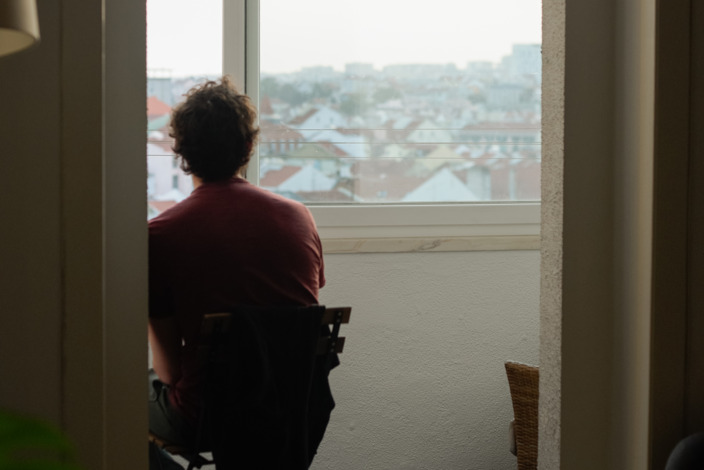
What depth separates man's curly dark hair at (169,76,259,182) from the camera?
7.27 feet

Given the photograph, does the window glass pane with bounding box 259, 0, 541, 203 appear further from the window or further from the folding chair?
the folding chair

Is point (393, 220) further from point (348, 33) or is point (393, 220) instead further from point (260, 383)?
point (260, 383)

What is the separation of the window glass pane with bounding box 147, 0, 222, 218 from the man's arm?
1087 millimetres

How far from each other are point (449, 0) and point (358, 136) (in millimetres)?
653

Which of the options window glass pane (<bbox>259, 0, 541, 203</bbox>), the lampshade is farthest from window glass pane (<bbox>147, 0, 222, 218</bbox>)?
the lampshade

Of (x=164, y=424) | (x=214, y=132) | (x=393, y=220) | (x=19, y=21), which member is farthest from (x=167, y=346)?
(x=393, y=220)

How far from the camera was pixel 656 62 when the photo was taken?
1739 mm

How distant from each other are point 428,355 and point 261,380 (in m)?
1.39

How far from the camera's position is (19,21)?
1092 mm

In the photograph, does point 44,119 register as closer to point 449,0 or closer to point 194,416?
point 194,416

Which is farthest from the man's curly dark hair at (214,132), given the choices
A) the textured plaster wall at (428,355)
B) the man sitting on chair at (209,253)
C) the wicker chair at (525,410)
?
the wicker chair at (525,410)

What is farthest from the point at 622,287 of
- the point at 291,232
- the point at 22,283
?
the point at 22,283

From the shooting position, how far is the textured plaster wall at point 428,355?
3141 millimetres

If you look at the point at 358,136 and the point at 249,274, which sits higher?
the point at 358,136
